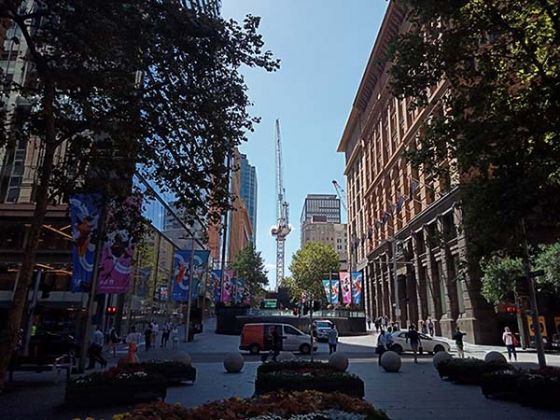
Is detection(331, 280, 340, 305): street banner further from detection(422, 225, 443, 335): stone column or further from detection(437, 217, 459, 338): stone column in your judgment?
detection(437, 217, 459, 338): stone column

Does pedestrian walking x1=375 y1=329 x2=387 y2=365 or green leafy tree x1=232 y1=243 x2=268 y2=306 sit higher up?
green leafy tree x1=232 y1=243 x2=268 y2=306

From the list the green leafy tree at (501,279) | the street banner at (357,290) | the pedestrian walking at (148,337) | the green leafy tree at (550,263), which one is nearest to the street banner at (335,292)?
the street banner at (357,290)

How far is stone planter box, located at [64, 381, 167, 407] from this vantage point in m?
10.5

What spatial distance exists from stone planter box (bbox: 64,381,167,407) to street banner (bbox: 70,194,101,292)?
4942mm

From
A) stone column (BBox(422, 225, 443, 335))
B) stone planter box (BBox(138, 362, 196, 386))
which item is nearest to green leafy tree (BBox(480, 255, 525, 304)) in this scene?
stone column (BBox(422, 225, 443, 335))

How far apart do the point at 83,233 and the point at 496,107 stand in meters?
14.6

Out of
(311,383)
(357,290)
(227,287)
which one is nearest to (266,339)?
(311,383)

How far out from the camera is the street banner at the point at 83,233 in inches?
642

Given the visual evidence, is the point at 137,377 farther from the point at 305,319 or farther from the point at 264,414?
the point at 305,319

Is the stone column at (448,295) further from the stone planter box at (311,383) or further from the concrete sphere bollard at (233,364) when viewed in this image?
the stone planter box at (311,383)

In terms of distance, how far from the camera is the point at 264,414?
220 inches

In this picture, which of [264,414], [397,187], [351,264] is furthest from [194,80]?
[351,264]

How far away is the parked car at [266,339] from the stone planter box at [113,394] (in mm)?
16924

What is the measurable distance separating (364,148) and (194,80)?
63821 mm
